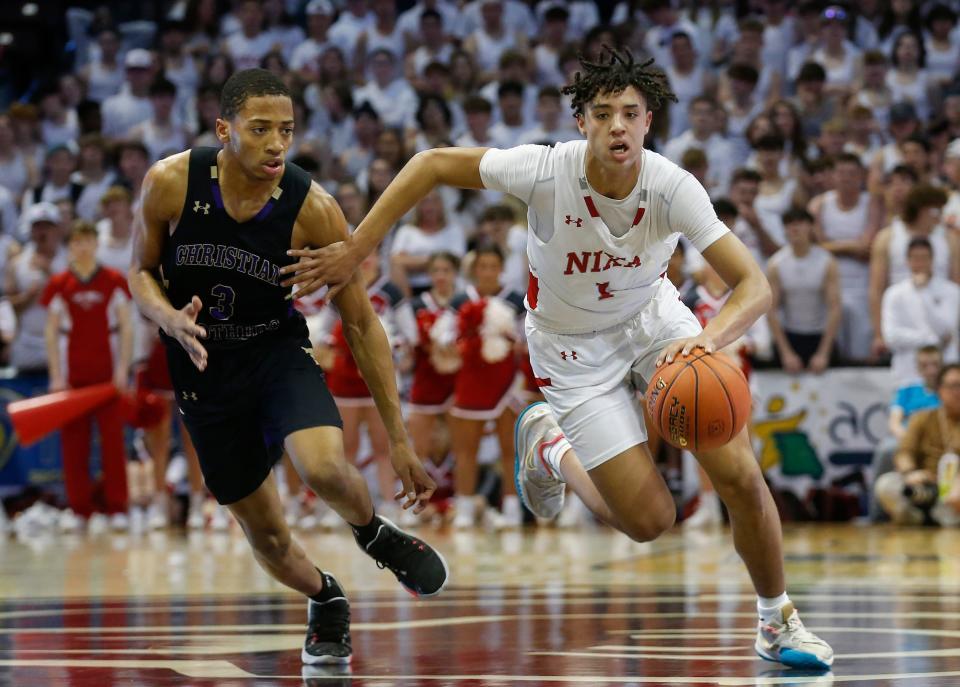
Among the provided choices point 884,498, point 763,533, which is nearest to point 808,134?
point 884,498

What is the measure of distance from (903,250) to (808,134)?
7.19 feet

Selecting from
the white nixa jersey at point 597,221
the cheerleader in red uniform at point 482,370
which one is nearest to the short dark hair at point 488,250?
the cheerleader in red uniform at point 482,370

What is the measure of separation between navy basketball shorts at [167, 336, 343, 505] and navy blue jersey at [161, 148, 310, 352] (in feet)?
0.32

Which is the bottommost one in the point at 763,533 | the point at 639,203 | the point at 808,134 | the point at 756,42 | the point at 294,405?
the point at 763,533

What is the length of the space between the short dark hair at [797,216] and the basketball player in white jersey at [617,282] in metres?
6.19

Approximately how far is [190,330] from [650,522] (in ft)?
6.19

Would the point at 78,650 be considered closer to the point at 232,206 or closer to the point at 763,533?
the point at 232,206

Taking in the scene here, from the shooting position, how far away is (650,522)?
5.90m

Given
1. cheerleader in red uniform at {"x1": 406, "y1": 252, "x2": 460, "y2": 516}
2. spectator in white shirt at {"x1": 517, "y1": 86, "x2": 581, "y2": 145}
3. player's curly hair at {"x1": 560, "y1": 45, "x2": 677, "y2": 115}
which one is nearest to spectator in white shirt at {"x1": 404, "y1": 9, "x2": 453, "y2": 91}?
spectator in white shirt at {"x1": 517, "y1": 86, "x2": 581, "y2": 145}

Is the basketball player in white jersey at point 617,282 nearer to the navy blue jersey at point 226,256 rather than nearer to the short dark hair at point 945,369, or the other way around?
the navy blue jersey at point 226,256

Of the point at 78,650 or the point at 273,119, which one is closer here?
the point at 273,119

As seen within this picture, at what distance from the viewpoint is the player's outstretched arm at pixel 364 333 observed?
5.65 m

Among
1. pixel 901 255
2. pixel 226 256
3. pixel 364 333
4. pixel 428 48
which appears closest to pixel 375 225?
pixel 364 333

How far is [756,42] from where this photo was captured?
→ 14328 mm
